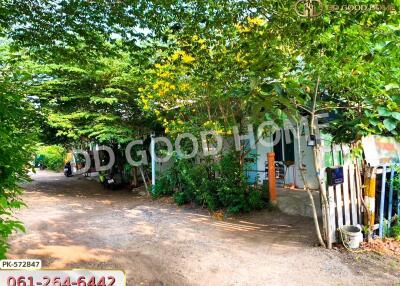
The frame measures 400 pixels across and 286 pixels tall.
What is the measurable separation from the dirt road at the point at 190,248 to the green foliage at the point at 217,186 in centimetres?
37

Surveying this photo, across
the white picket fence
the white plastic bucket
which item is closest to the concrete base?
the white picket fence

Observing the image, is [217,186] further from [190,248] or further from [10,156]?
[10,156]

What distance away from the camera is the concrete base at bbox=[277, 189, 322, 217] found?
808 cm

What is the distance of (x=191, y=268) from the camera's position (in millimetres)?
5129

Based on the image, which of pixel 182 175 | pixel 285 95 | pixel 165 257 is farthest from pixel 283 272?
pixel 182 175

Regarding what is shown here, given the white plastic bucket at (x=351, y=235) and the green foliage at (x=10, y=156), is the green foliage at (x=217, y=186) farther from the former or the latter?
the green foliage at (x=10, y=156)

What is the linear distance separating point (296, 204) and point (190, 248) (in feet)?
11.6

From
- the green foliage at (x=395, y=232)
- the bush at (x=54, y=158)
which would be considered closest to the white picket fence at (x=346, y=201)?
the green foliage at (x=395, y=232)

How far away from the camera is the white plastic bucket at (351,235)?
555 cm

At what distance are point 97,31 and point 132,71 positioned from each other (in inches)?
247

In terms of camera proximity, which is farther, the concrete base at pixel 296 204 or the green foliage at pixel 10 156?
the concrete base at pixel 296 204

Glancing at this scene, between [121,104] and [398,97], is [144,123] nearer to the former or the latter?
[121,104]

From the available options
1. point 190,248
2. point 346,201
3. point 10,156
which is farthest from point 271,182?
point 10,156

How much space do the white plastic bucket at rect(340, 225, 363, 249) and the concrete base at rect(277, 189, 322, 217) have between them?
2.01 m
